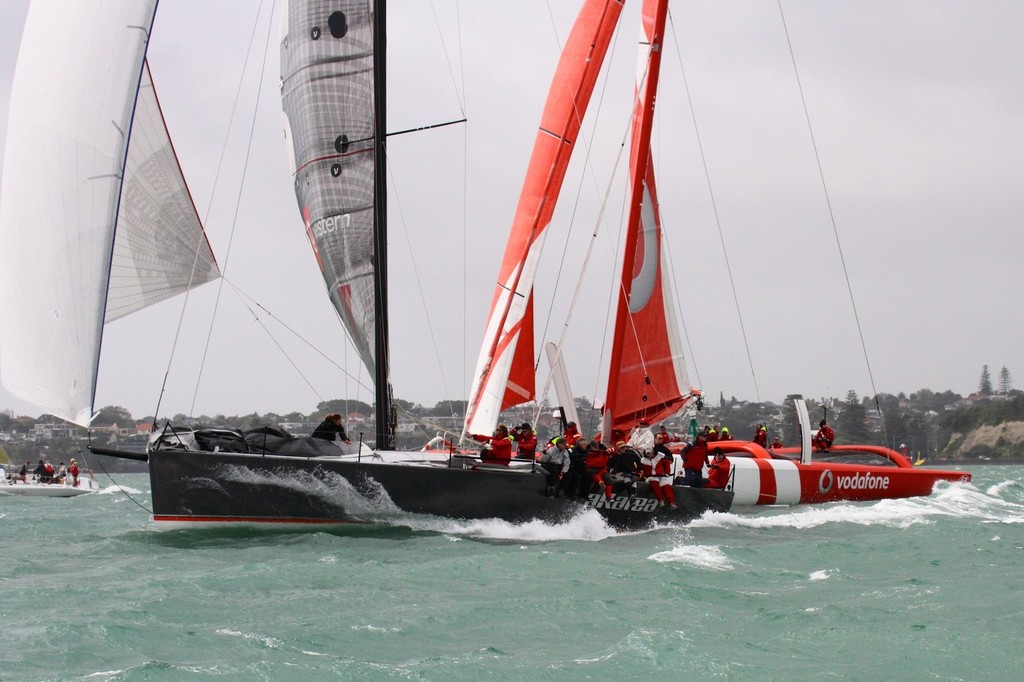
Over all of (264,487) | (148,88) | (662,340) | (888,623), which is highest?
(148,88)

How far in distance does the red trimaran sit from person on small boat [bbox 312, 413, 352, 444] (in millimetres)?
2028

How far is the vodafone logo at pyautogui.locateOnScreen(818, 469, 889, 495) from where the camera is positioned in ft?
68.5

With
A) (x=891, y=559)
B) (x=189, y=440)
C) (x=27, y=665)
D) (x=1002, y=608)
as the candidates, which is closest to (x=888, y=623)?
(x=1002, y=608)

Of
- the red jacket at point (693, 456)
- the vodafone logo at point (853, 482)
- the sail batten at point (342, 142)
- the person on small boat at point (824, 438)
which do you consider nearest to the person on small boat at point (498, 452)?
the sail batten at point (342, 142)

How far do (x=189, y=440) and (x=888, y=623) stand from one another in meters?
8.34

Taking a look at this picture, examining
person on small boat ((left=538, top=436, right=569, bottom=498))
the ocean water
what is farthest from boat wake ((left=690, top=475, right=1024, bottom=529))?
person on small boat ((left=538, top=436, right=569, bottom=498))

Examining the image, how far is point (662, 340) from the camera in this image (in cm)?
2108

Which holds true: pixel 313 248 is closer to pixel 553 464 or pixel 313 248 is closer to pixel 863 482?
pixel 553 464

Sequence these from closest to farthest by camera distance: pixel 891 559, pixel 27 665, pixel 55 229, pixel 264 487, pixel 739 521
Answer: pixel 27 665 < pixel 55 229 < pixel 891 559 < pixel 264 487 < pixel 739 521

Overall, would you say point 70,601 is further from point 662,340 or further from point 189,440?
point 662,340

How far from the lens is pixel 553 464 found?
14828 mm

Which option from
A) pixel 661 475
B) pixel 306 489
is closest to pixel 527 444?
pixel 661 475

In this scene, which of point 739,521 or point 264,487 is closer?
point 264,487

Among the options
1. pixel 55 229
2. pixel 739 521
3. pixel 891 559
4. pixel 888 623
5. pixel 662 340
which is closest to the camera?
pixel 888 623
